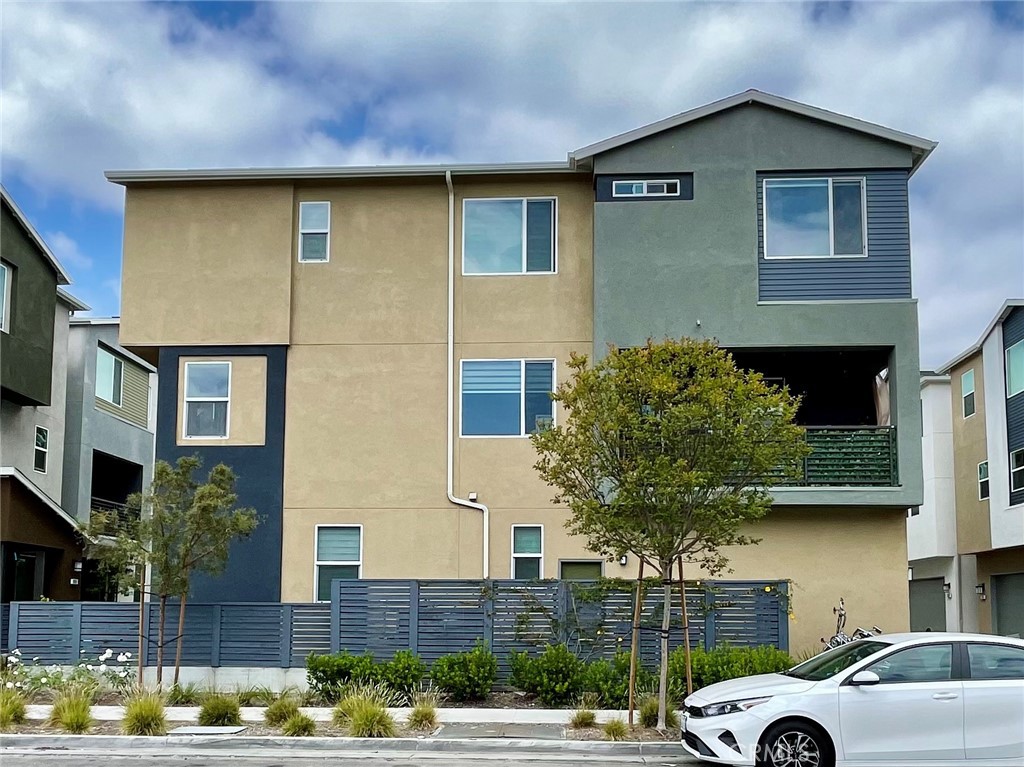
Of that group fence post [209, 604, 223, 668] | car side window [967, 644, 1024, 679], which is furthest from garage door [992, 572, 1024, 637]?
fence post [209, 604, 223, 668]

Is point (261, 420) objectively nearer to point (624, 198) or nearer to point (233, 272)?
point (233, 272)

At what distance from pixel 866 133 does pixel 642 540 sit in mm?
9142

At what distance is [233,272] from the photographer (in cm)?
2053

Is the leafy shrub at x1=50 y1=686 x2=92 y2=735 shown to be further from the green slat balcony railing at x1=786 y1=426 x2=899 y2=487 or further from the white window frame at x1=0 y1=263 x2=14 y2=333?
the white window frame at x1=0 y1=263 x2=14 y2=333

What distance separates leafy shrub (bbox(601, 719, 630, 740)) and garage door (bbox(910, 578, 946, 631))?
73.8ft

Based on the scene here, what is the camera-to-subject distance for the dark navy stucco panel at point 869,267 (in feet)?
63.4

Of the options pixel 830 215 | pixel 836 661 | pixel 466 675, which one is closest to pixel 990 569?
pixel 830 215

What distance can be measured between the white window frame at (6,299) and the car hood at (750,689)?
1951 cm

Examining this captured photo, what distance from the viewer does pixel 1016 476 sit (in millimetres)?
28016

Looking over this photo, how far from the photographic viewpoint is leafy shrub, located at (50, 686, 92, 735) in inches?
554

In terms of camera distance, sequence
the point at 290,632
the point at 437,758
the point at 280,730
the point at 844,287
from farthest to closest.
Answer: the point at 844,287
the point at 290,632
the point at 280,730
the point at 437,758

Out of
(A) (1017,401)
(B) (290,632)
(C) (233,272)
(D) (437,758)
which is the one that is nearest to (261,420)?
(C) (233,272)

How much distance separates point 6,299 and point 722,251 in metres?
16.3

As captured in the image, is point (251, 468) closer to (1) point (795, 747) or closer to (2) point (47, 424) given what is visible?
(2) point (47, 424)
